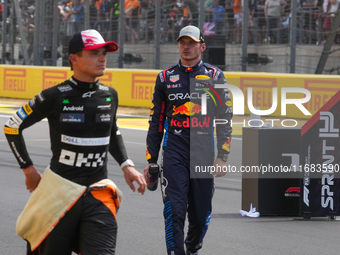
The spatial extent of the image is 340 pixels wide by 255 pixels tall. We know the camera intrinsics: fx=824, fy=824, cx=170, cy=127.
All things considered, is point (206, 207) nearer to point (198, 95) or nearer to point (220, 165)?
point (220, 165)

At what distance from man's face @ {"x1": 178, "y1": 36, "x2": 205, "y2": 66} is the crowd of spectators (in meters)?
14.4

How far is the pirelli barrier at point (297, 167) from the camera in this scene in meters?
8.74

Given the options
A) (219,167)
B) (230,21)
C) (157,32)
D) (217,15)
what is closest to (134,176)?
(219,167)

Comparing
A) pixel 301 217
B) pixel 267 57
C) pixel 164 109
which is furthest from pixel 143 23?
pixel 164 109

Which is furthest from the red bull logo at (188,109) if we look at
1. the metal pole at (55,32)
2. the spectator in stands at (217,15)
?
the metal pole at (55,32)

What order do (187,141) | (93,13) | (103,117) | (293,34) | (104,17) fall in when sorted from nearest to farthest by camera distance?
(103,117)
(187,141)
(293,34)
(104,17)
(93,13)

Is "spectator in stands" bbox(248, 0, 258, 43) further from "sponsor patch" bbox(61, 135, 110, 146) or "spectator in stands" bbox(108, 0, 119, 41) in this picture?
"sponsor patch" bbox(61, 135, 110, 146)

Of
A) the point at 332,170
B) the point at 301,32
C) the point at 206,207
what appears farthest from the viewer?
the point at 301,32

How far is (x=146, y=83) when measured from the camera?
23.6 m

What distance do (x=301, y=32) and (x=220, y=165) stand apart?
14833mm

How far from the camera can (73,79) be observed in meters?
4.87

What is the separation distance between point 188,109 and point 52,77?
66.7 ft

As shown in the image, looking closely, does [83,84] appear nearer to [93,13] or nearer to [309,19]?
[309,19]

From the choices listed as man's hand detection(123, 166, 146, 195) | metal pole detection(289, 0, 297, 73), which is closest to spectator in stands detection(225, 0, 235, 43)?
metal pole detection(289, 0, 297, 73)
